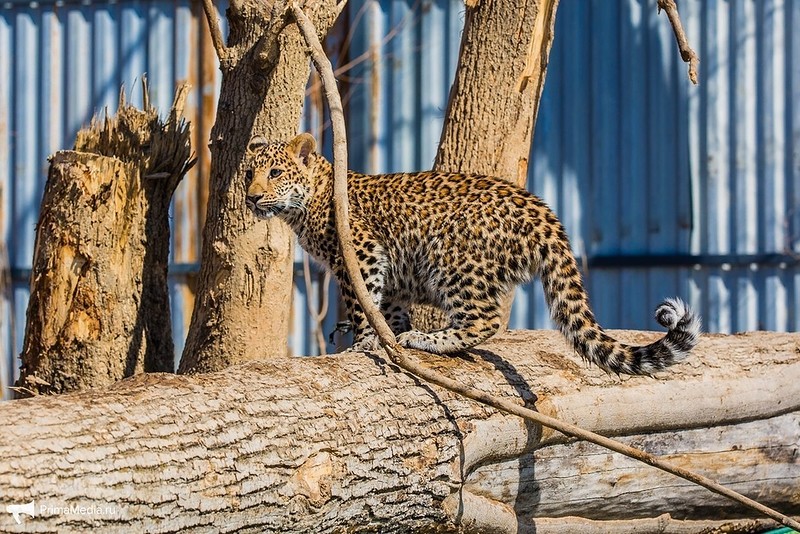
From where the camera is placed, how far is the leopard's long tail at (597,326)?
496 centimetres

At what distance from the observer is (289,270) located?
21.1 feet

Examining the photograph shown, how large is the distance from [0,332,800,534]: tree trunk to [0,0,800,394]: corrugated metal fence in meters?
3.24

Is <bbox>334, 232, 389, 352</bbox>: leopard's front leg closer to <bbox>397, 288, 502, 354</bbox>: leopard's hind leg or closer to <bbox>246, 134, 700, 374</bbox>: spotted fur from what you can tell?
<bbox>246, 134, 700, 374</bbox>: spotted fur

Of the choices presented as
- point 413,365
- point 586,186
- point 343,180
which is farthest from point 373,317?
point 586,186

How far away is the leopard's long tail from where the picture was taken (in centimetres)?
496

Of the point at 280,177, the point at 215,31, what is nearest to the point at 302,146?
the point at 280,177

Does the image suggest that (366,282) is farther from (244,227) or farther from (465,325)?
(244,227)

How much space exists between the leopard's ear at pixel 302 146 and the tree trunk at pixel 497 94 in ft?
2.50

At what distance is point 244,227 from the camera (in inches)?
247

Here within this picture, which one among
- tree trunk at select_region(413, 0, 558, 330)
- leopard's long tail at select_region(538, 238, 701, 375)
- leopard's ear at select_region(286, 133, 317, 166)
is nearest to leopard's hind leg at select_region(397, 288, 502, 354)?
leopard's long tail at select_region(538, 238, 701, 375)

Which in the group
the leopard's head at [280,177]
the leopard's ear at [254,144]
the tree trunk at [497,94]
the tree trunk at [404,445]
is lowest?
the tree trunk at [404,445]

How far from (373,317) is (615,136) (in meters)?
5.44

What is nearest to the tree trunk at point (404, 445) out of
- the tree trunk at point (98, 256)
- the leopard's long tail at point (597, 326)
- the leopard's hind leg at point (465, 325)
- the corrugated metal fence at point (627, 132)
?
the leopard's hind leg at point (465, 325)

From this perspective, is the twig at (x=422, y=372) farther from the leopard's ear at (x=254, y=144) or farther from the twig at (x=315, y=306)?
the twig at (x=315, y=306)
